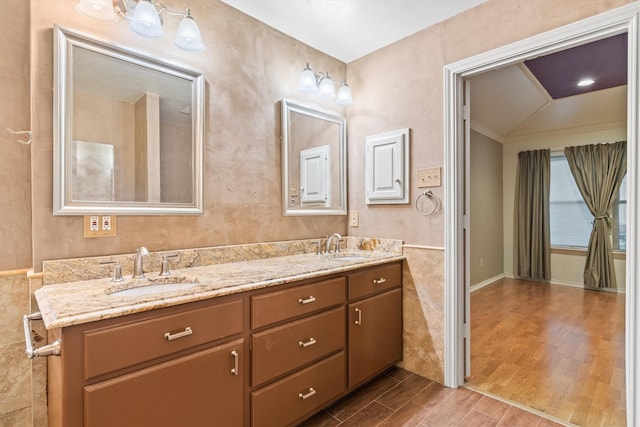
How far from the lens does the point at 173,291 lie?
128cm

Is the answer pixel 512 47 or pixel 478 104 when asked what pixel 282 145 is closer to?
pixel 512 47

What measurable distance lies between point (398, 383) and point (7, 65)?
2778mm

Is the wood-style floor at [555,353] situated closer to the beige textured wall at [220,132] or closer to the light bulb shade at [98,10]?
the beige textured wall at [220,132]

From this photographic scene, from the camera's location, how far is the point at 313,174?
2.55 metres

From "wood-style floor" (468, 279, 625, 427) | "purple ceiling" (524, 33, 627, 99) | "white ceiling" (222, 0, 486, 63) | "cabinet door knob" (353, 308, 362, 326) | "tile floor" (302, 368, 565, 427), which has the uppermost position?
"purple ceiling" (524, 33, 627, 99)

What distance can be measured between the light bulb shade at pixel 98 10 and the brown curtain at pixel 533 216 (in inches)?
224

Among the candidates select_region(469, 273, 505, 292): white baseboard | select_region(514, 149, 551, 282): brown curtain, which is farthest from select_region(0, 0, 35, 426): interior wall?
select_region(514, 149, 551, 282): brown curtain

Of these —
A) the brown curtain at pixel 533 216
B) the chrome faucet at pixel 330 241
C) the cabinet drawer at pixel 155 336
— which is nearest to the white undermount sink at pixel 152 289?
the cabinet drawer at pixel 155 336

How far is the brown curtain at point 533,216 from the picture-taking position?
199 inches

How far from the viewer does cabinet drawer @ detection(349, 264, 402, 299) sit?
Result: 1.97m

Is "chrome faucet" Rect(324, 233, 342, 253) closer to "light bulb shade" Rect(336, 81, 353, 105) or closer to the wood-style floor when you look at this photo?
"light bulb shade" Rect(336, 81, 353, 105)

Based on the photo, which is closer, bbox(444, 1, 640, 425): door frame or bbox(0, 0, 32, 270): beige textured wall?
bbox(0, 0, 32, 270): beige textured wall

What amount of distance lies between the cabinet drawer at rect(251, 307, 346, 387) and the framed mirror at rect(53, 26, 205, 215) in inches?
33.3

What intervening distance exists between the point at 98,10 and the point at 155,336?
60.7 inches
